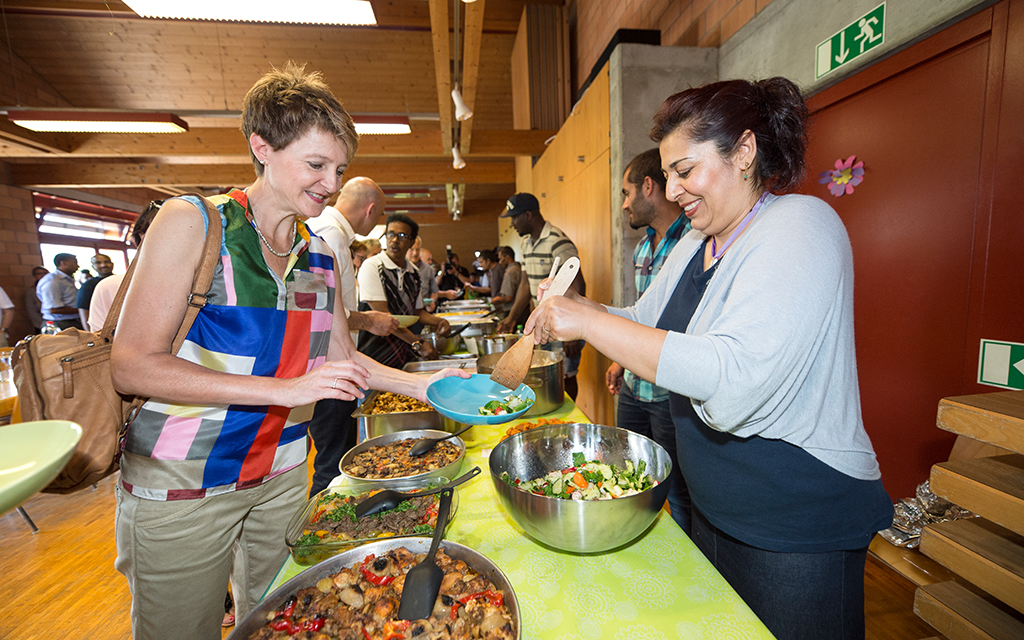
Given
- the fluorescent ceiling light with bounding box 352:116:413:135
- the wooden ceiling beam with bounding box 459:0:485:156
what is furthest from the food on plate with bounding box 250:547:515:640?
the fluorescent ceiling light with bounding box 352:116:413:135

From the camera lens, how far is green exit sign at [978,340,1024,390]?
56.3 inches

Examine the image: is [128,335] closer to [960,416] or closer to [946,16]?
[960,416]

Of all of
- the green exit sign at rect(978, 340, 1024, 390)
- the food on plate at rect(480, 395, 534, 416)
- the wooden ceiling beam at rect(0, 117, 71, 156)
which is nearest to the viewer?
the food on plate at rect(480, 395, 534, 416)

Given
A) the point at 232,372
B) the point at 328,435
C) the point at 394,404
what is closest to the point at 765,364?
the point at 232,372

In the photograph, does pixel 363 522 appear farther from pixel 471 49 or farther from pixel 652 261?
pixel 471 49

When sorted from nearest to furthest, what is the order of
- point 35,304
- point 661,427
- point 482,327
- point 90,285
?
point 661,427 < point 482,327 < point 90,285 < point 35,304

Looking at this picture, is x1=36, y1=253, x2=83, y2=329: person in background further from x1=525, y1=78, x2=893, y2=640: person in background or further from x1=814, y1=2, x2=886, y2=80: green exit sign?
x1=814, y1=2, x2=886, y2=80: green exit sign

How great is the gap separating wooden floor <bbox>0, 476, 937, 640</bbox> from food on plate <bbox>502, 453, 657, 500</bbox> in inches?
56.0

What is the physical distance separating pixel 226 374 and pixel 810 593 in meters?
1.29

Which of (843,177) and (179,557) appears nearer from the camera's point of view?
(179,557)

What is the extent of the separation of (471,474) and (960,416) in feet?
3.49

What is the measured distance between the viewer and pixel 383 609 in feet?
2.55

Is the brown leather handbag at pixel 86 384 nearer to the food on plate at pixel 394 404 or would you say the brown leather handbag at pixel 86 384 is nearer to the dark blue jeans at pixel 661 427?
the food on plate at pixel 394 404

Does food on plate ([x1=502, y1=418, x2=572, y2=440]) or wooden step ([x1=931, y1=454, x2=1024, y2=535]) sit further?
food on plate ([x1=502, y1=418, x2=572, y2=440])
